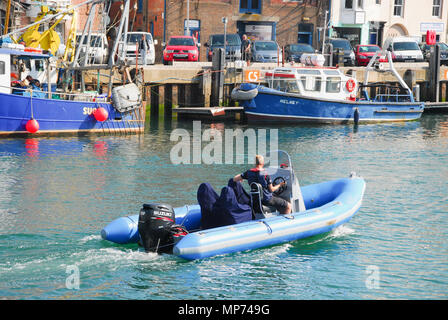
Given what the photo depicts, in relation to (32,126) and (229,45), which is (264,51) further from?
(32,126)

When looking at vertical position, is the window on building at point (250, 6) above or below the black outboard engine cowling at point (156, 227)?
above

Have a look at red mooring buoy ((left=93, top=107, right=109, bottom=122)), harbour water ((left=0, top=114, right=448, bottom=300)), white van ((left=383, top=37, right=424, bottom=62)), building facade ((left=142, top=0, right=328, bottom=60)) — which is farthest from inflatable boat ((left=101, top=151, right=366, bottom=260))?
building facade ((left=142, top=0, right=328, bottom=60))

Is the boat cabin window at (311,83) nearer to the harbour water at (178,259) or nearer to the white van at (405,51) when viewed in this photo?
the harbour water at (178,259)

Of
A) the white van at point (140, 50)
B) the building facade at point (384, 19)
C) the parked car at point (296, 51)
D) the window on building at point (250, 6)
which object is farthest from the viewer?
the building facade at point (384, 19)

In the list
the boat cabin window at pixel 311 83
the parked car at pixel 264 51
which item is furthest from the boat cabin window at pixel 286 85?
the parked car at pixel 264 51

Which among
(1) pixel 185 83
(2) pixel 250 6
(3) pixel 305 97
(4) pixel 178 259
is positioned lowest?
(4) pixel 178 259

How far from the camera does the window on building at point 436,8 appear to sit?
46.9 metres

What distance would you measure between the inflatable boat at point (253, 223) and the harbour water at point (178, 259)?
266 mm

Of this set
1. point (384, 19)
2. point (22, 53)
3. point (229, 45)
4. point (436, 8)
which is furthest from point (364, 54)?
point (22, 53)

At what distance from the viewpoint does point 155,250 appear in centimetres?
1045

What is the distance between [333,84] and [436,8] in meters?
22.6

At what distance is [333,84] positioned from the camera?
28.3m

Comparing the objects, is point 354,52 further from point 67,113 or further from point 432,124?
point 67,113

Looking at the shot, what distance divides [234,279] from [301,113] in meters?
18.7
